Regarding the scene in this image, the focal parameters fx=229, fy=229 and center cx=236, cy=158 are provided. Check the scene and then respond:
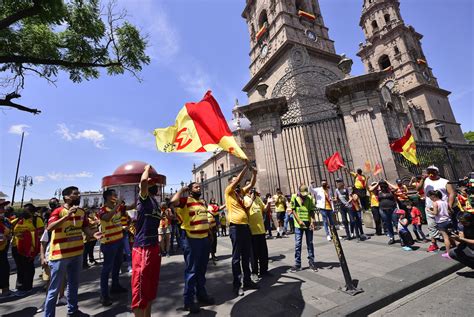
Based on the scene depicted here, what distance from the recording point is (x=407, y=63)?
144 feet

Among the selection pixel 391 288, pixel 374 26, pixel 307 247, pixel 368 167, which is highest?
pixel 374 26

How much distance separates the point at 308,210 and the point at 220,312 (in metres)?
3.10

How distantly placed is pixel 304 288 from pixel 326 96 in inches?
401

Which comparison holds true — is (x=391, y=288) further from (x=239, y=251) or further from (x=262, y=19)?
(x=262, y=19)

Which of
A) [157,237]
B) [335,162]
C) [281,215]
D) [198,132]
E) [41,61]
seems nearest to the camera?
[157,237]

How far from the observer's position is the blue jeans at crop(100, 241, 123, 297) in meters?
4.25

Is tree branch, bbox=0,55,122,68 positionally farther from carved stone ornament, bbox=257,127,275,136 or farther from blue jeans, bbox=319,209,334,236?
blue jeans, bbox=319,209,334,236

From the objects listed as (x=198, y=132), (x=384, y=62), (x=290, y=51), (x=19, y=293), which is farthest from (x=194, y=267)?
(x=384, y=62)

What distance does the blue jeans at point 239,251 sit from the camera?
4.32 meters

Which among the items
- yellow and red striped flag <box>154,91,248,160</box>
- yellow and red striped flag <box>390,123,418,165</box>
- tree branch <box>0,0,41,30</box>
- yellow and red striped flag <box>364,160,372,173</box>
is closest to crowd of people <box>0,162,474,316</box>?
yellow and red striped flag <box>154,91,248,160</box>

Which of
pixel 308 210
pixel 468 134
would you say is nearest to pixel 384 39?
pixel 468 134

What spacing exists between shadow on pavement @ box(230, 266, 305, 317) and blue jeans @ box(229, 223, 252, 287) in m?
0.37

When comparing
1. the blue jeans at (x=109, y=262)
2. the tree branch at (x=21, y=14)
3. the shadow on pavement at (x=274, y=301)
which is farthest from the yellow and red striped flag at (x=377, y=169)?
the tree branch at (x=21, y=14)

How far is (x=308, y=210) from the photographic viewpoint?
5594 mm
